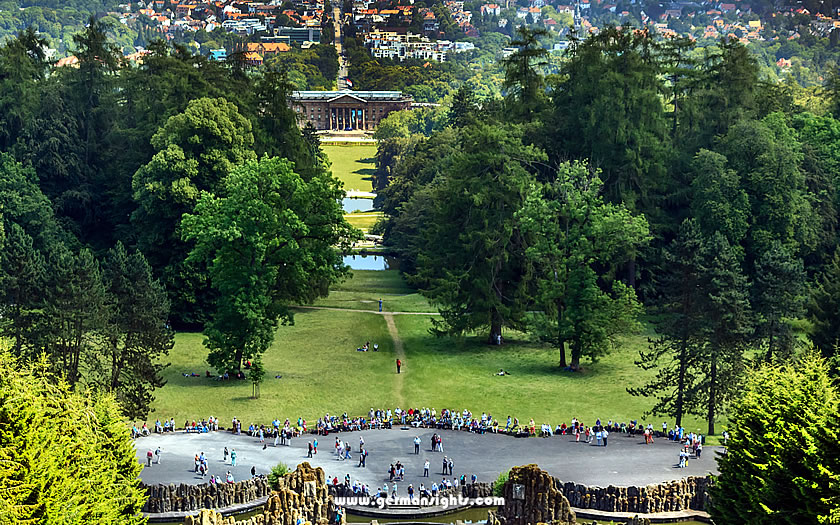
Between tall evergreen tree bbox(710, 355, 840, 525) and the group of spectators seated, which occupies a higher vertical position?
tall evergreen tree bbox(710, 355, 840, 525)

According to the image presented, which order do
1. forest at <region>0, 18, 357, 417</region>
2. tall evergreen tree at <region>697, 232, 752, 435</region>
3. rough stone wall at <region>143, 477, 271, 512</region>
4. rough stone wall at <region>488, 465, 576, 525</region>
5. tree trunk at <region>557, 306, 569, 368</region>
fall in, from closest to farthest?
rough stone wall at <region>488, 465, 576, 525</region> < rough stone wall at <region>143, 477, 271, 512</region> < tall evergreen tree at <region>697, 232, 752, 435</region> < forest at <region>0, 18, 357, 417</region> < tree trunk at <region>557, 306, 569, 368</region>

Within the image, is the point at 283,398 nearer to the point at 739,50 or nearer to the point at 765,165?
the point at 765,165

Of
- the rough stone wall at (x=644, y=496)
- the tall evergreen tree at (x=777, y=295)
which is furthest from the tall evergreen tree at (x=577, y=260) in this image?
the rough stone wall at (x=644, y=496)

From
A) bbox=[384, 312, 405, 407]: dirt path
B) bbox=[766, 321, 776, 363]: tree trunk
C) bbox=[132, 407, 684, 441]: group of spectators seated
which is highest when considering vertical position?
bbox=[766, 321, 776, 363]: tree trunk

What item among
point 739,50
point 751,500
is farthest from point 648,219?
point 751,500

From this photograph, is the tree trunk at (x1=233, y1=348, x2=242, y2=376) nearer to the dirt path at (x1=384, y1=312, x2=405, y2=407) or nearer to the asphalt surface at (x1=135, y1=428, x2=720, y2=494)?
the dirt path at (x1=384, y1=312, x2=405, y2=407)

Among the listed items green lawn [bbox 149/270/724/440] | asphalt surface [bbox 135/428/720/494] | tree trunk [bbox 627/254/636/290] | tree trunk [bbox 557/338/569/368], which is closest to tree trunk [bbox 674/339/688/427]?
green lawn [bbox 149/270/724/440]

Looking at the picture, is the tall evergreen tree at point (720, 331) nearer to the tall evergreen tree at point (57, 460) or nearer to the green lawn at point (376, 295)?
the tall evergreen tree at point (57, 460)

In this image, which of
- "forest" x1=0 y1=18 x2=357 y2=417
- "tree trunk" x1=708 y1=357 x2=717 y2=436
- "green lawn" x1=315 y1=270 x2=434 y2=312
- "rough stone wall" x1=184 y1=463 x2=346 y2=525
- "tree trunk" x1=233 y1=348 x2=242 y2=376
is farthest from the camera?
"green lawn" x1=315 y1=270 x2=434 y2=312
